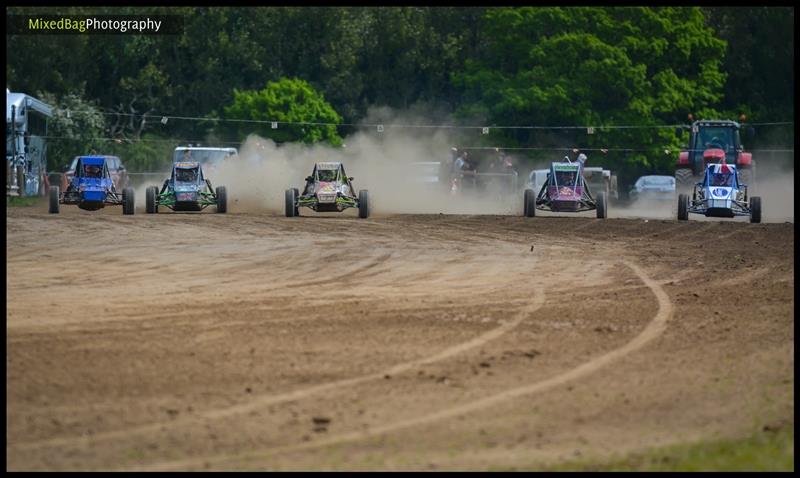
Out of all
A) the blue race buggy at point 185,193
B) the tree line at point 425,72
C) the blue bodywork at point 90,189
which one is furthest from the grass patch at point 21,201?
the tree line at point 425,72

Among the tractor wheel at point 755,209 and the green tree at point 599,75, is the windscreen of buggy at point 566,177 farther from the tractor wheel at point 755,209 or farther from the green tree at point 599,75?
the green tree at point 599,75

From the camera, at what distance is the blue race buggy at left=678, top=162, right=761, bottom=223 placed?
34.4 metres

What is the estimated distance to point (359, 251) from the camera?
79.4 feet

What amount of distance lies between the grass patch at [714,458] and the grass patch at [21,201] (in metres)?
34.7

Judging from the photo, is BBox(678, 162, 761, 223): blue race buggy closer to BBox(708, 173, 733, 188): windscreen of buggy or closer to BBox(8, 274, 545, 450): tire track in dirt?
BBox(708, 173, 733, 188): windscreen of buggy

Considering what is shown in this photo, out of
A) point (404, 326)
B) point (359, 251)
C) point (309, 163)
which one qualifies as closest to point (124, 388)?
point (404, 326)

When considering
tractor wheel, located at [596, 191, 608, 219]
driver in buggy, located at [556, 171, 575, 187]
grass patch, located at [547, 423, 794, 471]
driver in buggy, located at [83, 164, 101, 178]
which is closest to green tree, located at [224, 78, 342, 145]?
driver in buggy, located at [83, 164, 101, 178]

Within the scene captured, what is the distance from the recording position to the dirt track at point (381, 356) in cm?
908

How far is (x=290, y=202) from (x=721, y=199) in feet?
34.3

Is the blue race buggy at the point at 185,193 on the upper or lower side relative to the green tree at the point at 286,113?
lower

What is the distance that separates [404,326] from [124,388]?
414 centimetres

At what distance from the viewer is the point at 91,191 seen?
1388 inches

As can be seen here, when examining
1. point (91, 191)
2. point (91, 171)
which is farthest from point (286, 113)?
point (91, 191)
